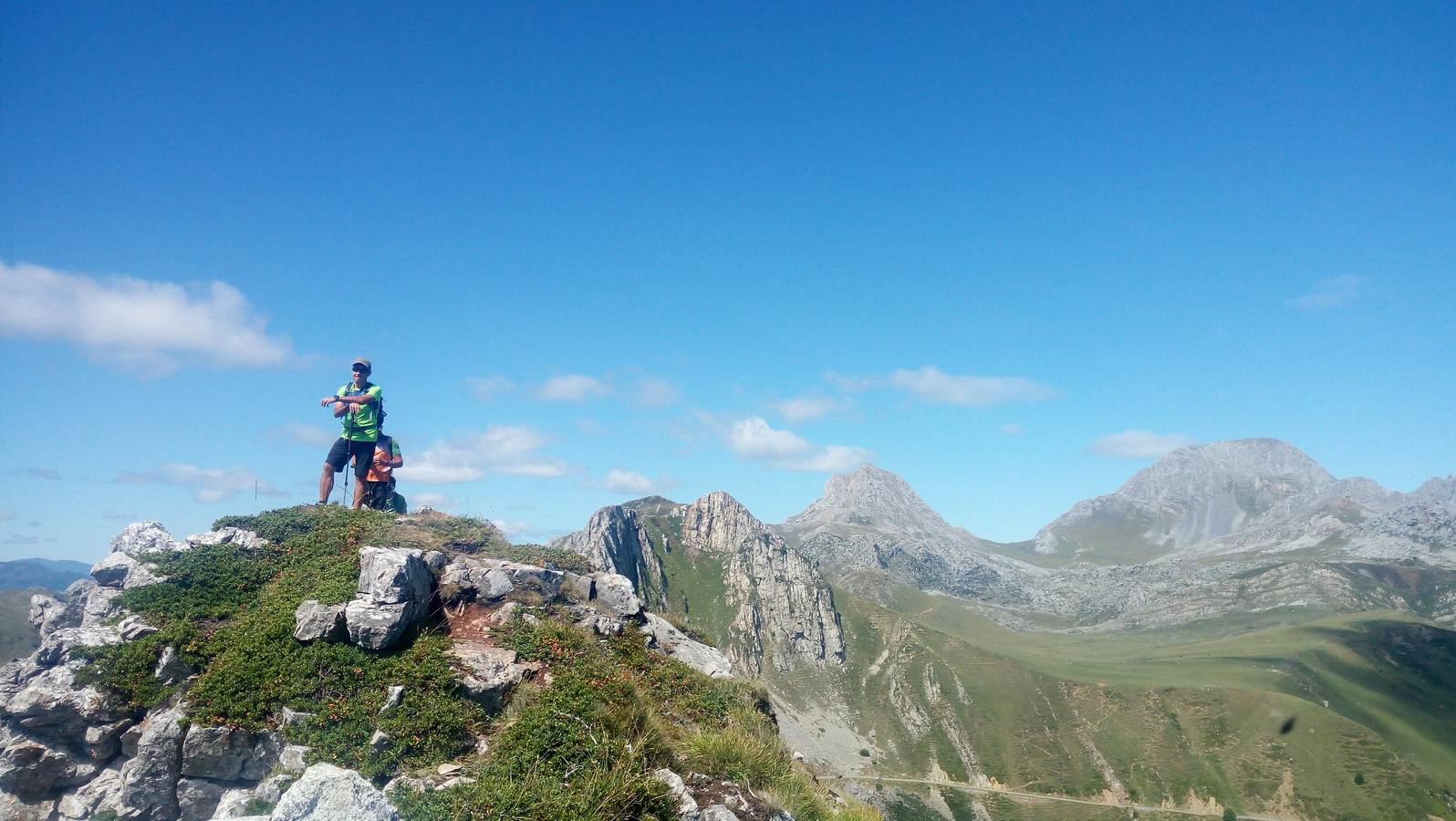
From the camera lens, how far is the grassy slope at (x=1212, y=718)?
124812 millimetres

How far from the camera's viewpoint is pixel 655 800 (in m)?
9.84

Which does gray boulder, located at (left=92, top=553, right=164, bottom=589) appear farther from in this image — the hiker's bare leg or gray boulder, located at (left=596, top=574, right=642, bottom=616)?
gray boulder, located at (left=596, top=574, right=642, bottom=616)

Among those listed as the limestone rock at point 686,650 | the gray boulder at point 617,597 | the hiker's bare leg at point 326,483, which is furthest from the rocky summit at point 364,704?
the hiker's bare leg at point 326,483

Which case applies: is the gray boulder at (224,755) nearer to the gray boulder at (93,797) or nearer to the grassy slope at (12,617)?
the gray boulder at (93,797)

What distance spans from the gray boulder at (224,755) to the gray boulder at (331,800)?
22.4 feet

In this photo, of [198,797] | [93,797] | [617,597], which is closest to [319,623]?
[198,797]

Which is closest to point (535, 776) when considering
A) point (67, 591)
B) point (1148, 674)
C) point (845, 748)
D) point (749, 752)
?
point (749, 752)

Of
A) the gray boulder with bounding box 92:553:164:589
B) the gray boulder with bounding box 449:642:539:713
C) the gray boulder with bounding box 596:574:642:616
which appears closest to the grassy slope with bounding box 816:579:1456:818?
the gray boulder with bounding box 596:574:642:616

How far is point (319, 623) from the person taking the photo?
49.6 feet

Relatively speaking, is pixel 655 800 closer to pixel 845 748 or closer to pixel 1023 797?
pixel 1023 797

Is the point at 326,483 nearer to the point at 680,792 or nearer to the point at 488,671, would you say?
the point at 488,671

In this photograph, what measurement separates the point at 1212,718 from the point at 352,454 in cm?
17658

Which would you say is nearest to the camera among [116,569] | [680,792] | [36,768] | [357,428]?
[680,792]

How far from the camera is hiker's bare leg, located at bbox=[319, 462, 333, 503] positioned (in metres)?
25.4
